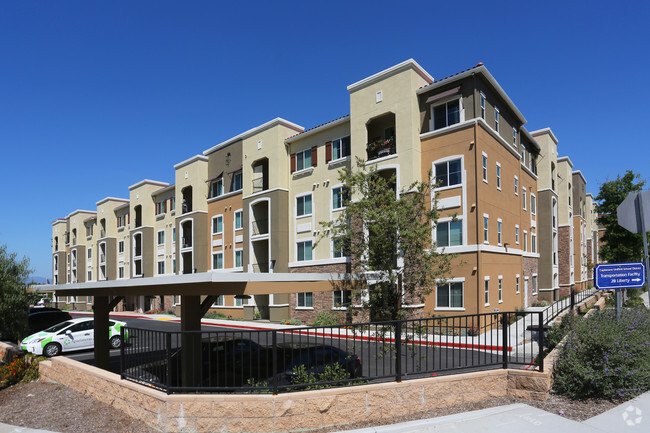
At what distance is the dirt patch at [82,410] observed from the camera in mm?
7379

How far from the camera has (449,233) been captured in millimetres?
23016

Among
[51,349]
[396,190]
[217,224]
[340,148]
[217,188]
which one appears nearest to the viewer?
[51,349]

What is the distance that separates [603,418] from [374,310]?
6.03 m

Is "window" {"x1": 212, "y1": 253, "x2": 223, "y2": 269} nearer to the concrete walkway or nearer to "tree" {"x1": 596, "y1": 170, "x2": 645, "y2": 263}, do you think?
"tree" {"x1": 596, "y1": 170, "x2": 645, "y2": 263}

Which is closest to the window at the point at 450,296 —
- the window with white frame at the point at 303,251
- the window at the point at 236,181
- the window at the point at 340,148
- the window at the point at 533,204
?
the window with white frame at the point at 303,251

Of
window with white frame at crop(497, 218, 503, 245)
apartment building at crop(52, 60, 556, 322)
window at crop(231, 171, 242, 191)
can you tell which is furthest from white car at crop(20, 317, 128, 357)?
window with white frame at crop(497, 218, 503, 245)

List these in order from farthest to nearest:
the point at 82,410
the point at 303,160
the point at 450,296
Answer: the point at 303,160
the point at 450,296
the point at 82,410

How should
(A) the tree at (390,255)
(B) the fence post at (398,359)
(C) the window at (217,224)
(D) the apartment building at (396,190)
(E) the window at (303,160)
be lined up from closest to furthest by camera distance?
(B) the fence post at (398,359)
(A) the tree at (390,255)
(D) the apartment building at (396,190)
(E) the window at (303,160)
(C) the window at (217,224)

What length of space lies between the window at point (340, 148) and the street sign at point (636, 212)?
20216 millimetres

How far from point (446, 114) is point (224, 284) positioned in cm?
1844

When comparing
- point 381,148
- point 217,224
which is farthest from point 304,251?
point 217,224

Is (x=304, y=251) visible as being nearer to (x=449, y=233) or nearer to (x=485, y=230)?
(x=449, y=233)

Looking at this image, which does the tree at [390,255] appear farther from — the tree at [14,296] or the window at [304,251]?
the window at [304,251]

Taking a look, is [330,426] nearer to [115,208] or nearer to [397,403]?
[397,403]
